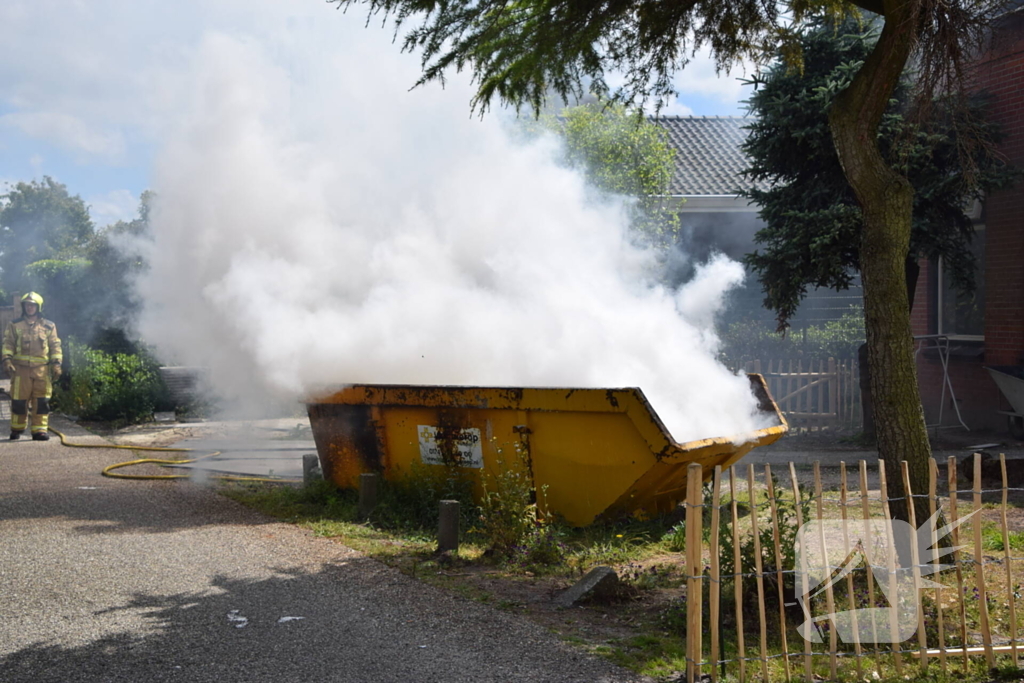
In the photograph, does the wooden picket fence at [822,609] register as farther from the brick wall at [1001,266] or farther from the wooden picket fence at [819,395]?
the wooden picket fence at [819,395]

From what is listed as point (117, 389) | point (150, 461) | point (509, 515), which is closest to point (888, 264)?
point (509, 515)

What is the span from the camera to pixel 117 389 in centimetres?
1468

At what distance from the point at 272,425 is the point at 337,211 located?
648cm

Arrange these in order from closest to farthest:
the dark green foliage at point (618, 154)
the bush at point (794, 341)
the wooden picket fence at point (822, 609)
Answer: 1. the wooden picket fence at point (822, 609)
2. the dark green foliage at point (618, 154)
3. the bush at point (794, 341)

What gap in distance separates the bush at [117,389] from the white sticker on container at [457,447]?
898cm

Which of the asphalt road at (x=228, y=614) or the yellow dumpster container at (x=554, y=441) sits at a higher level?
the yellow dumpster container at (x=554, y=441)

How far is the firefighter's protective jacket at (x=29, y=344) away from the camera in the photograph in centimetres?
1227

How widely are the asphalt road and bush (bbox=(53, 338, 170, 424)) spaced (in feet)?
24.3

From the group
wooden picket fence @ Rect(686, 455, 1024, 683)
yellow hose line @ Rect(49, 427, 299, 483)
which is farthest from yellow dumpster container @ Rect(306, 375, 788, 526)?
yellow hose line @ Rect(49, 427, 299, 483)

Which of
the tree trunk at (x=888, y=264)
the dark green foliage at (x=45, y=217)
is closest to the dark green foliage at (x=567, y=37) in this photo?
the tree trunk at (x=888, y=264)

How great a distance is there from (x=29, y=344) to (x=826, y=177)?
36.1 ft

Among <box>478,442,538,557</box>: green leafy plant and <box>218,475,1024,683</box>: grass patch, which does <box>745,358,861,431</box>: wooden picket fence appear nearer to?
<box>218,475,1024,683</box>: grass patch

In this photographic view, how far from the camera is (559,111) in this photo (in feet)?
48.1

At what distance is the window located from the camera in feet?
41.4
